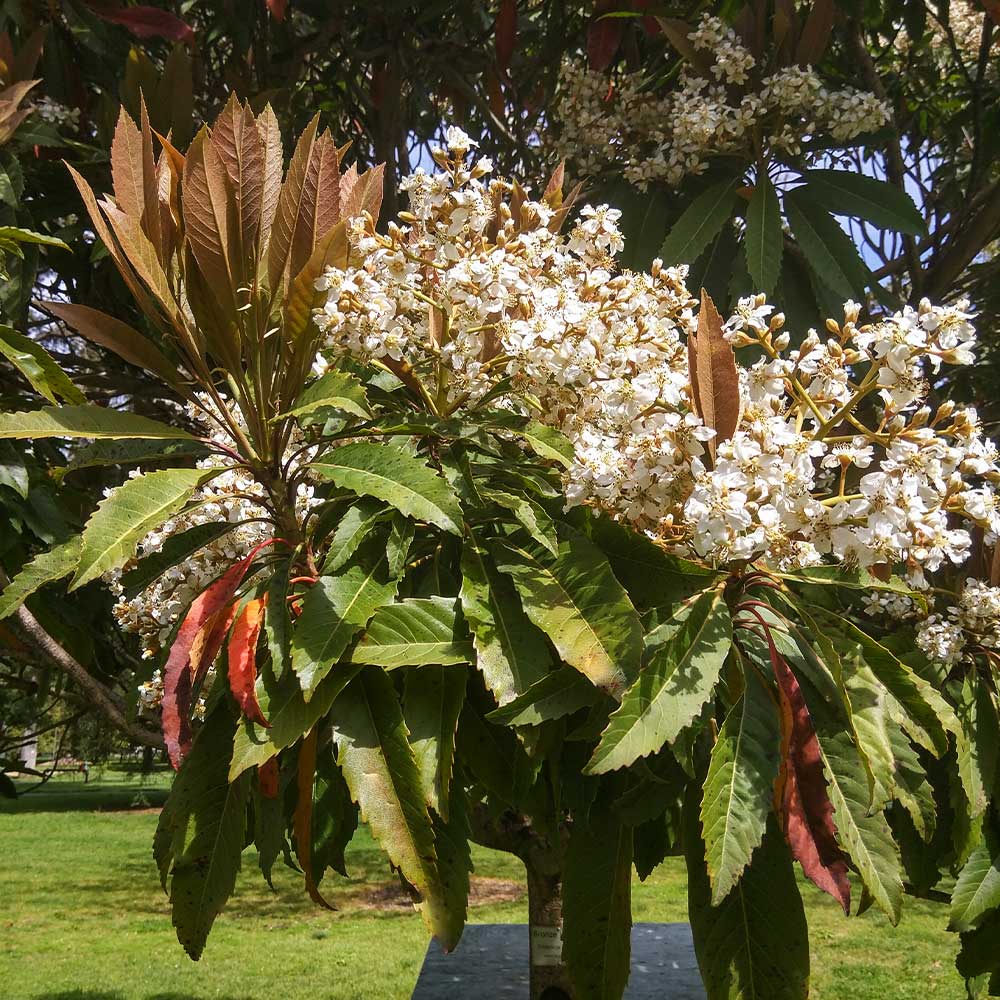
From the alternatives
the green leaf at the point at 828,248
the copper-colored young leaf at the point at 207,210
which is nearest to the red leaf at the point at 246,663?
the copper-colored young leaf at the point at 207,210

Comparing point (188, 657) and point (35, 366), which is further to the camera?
point (35, 366)

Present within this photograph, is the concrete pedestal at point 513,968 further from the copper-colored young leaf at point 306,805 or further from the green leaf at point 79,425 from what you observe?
the green leaf at point 79,425

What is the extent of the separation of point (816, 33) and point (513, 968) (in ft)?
9.22

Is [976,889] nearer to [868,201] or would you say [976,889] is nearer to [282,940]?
[868,201]

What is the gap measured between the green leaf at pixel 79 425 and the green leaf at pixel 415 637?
1.23ft

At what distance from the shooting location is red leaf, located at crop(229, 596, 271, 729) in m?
1.20

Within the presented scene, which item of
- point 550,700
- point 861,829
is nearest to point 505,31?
point 550,700

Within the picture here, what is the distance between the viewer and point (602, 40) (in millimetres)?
3309

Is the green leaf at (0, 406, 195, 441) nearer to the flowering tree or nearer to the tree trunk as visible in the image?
the flowering tree

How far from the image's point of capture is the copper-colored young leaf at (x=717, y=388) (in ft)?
4.00

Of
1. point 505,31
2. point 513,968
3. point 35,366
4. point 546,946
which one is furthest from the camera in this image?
point 505,31

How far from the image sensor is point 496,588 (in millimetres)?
1320

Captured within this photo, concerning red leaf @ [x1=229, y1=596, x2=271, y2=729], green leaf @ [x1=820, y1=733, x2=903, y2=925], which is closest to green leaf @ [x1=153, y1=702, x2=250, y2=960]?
red leaf @ [x1=229, y1=596, x2=271, y2=729]

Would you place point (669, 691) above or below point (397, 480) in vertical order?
below
